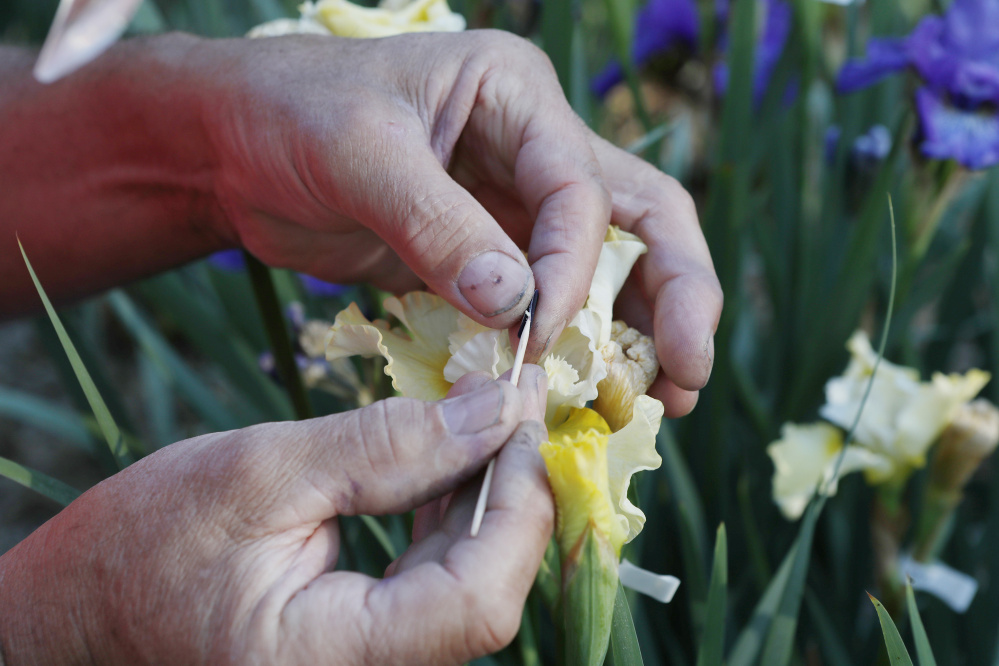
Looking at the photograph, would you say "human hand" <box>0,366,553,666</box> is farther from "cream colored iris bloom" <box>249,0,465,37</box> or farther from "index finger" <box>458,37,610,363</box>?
"cream colored iris bloom" <box>249,0,465,37</box>

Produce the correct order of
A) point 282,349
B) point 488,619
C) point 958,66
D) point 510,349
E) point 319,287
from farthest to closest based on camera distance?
point 319,287 < point 958,66 < point 282,349 < point 510,349 < point 488,619

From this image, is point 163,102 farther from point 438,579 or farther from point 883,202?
point 883,202

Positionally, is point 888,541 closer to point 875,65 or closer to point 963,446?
point 963,446

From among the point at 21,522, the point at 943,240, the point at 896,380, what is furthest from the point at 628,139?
the point at 21,522

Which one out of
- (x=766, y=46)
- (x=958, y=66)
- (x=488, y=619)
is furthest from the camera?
(x=766, y=46)

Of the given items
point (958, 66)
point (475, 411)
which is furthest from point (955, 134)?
point (475, 411)

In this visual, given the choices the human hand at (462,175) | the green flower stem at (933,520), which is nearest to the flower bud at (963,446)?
the green flower stem at (933,520)

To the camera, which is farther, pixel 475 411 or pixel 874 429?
pixel 874 429
